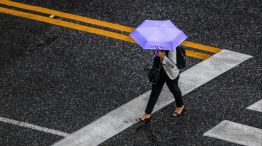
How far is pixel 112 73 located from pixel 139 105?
906 mm

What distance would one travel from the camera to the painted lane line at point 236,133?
10.1 metres

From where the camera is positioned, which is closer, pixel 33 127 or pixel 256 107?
pixel 33 127

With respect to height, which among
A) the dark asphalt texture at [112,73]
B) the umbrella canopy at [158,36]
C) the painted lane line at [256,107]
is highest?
the umbrella canopy at [158,36]

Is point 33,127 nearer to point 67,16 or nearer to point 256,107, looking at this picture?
point 67,16

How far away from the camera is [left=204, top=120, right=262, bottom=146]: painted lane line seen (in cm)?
1012

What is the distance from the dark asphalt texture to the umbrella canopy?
63.6 inches

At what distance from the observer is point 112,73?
37.3 ft

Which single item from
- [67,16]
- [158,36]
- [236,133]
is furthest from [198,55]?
[67,16]

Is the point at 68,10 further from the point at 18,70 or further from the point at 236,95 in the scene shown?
the point at 236,95

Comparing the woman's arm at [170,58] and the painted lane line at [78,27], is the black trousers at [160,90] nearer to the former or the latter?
the woman's arm at [170,58]

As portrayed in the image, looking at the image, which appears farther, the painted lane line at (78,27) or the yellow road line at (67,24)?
the yellow road line at (67,24)

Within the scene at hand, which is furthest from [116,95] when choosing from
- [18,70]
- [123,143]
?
[18,70]

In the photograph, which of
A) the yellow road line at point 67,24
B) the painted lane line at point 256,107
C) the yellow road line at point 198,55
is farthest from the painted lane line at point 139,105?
the yellow road line at point 67,24

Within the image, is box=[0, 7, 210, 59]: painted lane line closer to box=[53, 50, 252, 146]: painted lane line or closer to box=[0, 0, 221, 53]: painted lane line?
box=[0, 0, 221, 53]: painted lane line
